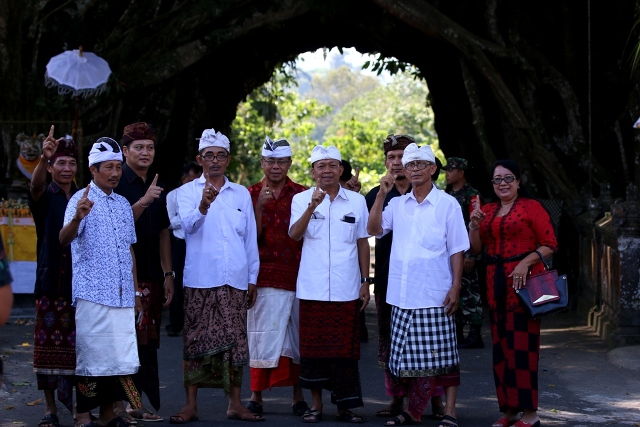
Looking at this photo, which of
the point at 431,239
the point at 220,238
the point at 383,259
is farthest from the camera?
the point at 383,259

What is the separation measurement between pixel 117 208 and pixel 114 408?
58.3 inches

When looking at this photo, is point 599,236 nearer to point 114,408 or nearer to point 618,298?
point 618,298

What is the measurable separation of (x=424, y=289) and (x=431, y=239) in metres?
0.33

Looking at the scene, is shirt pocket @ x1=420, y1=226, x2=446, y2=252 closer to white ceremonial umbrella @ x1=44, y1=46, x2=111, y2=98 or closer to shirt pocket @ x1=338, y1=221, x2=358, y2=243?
shirt pocket @ x1=338, y1=221, x2=358, y2=243

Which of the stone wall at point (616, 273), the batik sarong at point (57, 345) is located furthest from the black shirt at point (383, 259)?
the stone wall at point (616, 273)

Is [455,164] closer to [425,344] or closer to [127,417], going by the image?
[425,344]

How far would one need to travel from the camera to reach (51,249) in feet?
22.2

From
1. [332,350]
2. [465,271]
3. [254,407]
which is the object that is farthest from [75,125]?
[332,350]

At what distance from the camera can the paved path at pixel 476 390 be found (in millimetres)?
7301

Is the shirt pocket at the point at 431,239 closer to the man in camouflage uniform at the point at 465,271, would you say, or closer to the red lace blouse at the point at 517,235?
the red lace blouse at the point at 517,235

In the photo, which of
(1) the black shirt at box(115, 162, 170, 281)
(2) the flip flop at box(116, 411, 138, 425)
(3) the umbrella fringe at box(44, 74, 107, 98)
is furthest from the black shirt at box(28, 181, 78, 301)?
(3) the umbrella fringe at box(44, 74, 107, 98)

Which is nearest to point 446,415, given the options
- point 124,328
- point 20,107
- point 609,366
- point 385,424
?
point 385,424

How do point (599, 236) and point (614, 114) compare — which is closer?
point (599, 236)

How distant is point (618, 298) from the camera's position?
10.4 metres
